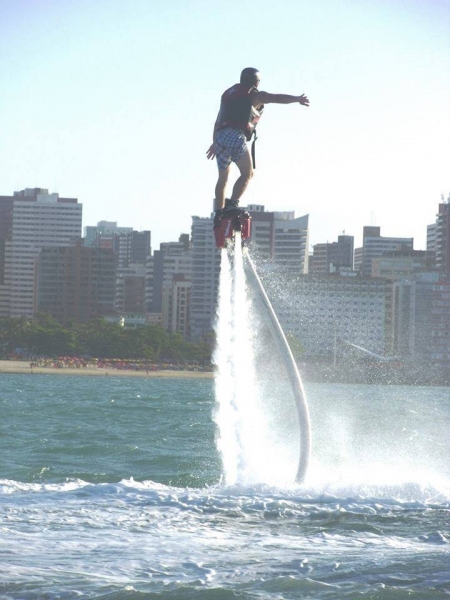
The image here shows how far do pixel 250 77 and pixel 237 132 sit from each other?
0.78 metres

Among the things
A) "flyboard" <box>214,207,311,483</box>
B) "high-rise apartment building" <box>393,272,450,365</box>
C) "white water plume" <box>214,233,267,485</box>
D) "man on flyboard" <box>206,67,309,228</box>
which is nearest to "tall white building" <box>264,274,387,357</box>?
"high-rise apartment building" <box>393,272,450,365</box>

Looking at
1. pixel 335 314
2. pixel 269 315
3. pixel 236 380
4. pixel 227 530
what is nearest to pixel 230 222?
pixel 269 315

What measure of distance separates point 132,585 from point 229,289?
21.6 feet

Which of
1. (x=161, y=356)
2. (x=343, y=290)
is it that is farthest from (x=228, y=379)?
(x=161, y=356)

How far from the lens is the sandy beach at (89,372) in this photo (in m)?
145

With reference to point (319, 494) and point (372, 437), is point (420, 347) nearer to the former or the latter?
point (372, 437)

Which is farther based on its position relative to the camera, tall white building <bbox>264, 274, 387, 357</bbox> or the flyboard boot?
tall white building <bbox>264, 274, 387, 357</bbox>

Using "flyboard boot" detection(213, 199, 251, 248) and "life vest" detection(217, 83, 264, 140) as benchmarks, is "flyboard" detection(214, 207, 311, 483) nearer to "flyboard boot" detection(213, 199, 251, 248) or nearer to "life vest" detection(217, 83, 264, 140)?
"flyboard boot" detection(213, 199, 251, 248)

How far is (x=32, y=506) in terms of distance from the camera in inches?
580

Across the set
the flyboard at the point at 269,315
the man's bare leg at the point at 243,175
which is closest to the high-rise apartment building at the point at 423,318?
the flyboard at the point at 269,315

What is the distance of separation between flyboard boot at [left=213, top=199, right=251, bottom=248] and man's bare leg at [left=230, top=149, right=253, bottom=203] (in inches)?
4.8

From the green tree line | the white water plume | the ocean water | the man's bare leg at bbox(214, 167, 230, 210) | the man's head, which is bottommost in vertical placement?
the green tree line

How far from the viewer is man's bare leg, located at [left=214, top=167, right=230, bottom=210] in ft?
50.3

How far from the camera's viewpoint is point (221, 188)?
15375 mm
